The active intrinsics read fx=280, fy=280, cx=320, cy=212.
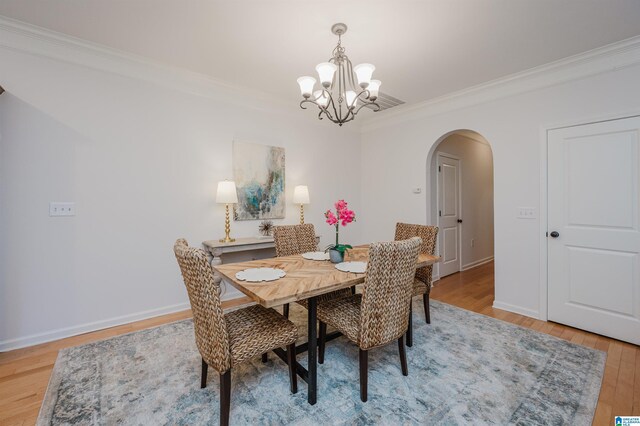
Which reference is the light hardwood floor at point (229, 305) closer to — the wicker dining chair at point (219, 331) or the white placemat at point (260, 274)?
the wicker dining chair at point (219, 331)

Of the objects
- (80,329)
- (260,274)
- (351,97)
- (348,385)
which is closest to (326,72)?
(351,97)

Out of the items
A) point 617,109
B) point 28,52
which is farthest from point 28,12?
point 617,109

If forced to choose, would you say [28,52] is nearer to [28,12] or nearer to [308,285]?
[28,12]

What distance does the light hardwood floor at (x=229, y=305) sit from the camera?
1621mm

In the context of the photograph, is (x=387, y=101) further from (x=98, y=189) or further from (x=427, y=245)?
(x=98, y=189)

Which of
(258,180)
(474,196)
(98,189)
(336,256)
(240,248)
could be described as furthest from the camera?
(474,196)

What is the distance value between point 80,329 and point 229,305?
4.35 feet

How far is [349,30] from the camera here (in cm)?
221

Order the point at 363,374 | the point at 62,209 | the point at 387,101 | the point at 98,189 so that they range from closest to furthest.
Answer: the point at 363,374 → the point at 62,209 → the point at 98,189 → the point at 387,101

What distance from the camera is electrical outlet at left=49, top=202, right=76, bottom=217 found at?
2.39 m

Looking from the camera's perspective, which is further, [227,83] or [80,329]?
[227,83]

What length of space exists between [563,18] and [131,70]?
3695 mm

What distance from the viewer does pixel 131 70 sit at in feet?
8.88

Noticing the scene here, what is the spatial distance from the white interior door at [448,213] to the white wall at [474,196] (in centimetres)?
13
